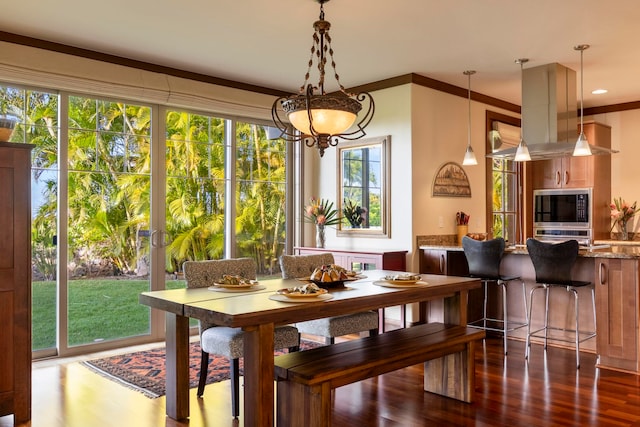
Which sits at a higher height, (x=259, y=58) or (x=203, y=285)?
(x=259, y=58)

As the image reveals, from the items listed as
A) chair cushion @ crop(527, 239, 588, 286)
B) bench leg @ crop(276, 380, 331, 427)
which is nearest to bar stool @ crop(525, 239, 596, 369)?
chair cushion @ crop(527, 239, 588, 286)

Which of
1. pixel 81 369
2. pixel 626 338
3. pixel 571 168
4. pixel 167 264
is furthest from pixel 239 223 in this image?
pixel 571 168

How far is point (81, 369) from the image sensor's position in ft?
13.1

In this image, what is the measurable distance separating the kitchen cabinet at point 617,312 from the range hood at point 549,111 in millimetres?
1398

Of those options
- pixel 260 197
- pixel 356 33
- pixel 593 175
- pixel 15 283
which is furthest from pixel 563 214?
pixel 15 283

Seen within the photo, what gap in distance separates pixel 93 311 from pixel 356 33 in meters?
3.24

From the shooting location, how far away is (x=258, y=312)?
235 centimetres

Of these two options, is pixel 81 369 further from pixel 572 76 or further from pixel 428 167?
pixel 572 76

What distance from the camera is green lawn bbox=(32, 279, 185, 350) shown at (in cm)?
434

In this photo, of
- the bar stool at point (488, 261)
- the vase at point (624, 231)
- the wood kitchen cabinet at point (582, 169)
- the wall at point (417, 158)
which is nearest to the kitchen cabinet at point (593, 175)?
the wood kitchen cabinet at point (582, 169)

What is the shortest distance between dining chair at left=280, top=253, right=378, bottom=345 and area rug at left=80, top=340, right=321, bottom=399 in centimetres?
73

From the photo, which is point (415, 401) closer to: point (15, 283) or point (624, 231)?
point (15, 283)

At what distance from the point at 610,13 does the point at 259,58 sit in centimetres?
280

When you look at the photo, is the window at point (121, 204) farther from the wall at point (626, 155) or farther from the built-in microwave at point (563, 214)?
the wall at point (626, 155)
